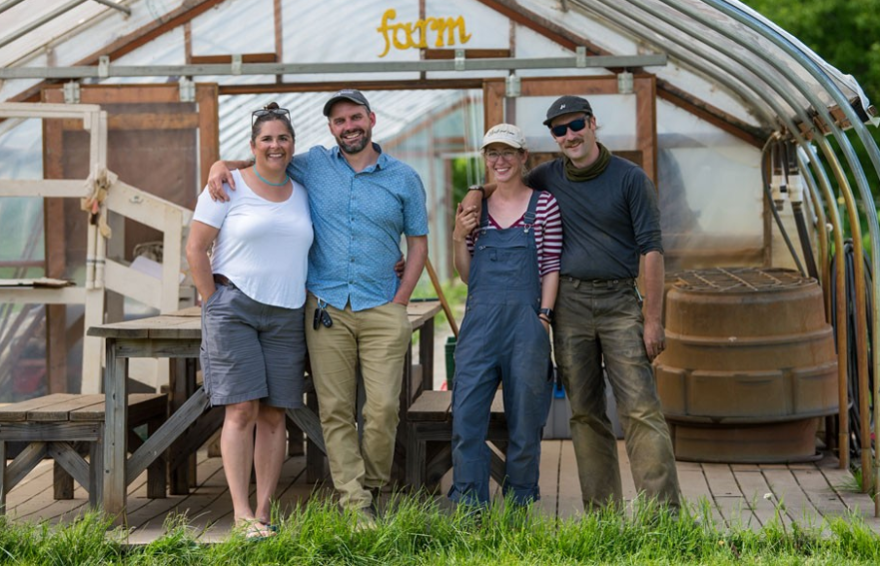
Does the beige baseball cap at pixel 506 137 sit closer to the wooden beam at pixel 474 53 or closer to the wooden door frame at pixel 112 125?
the wooden beam at pixel 474 53

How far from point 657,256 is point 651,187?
29 centimetres

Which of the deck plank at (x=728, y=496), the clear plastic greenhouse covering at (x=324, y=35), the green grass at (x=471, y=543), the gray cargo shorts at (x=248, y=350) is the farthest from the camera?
the clear plastic greenhouse covering at (x=324, y=35)

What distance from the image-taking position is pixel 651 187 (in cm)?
493

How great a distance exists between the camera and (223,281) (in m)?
4.84

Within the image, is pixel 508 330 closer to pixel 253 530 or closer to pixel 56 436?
pixel 253 530

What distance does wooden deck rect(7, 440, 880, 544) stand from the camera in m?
5.48

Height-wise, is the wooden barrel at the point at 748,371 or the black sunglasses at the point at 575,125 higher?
the black sunglasses at the point at 575,125

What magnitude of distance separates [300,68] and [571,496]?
11.8ft

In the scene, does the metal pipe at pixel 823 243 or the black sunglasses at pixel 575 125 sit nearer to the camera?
the black sunglasses at pixel 575 125

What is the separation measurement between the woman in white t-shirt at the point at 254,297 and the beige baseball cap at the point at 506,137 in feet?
2.66

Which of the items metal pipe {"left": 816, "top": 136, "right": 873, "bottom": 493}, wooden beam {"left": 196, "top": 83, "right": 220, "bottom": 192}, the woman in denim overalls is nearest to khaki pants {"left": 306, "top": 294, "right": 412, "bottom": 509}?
the woman in denim overalls

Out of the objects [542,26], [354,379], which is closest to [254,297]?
[354,379]

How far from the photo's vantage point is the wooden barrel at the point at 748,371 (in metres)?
6.78

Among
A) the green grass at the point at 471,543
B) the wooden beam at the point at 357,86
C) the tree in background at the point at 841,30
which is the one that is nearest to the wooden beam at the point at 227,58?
the wooden beam at the point at 357,86
